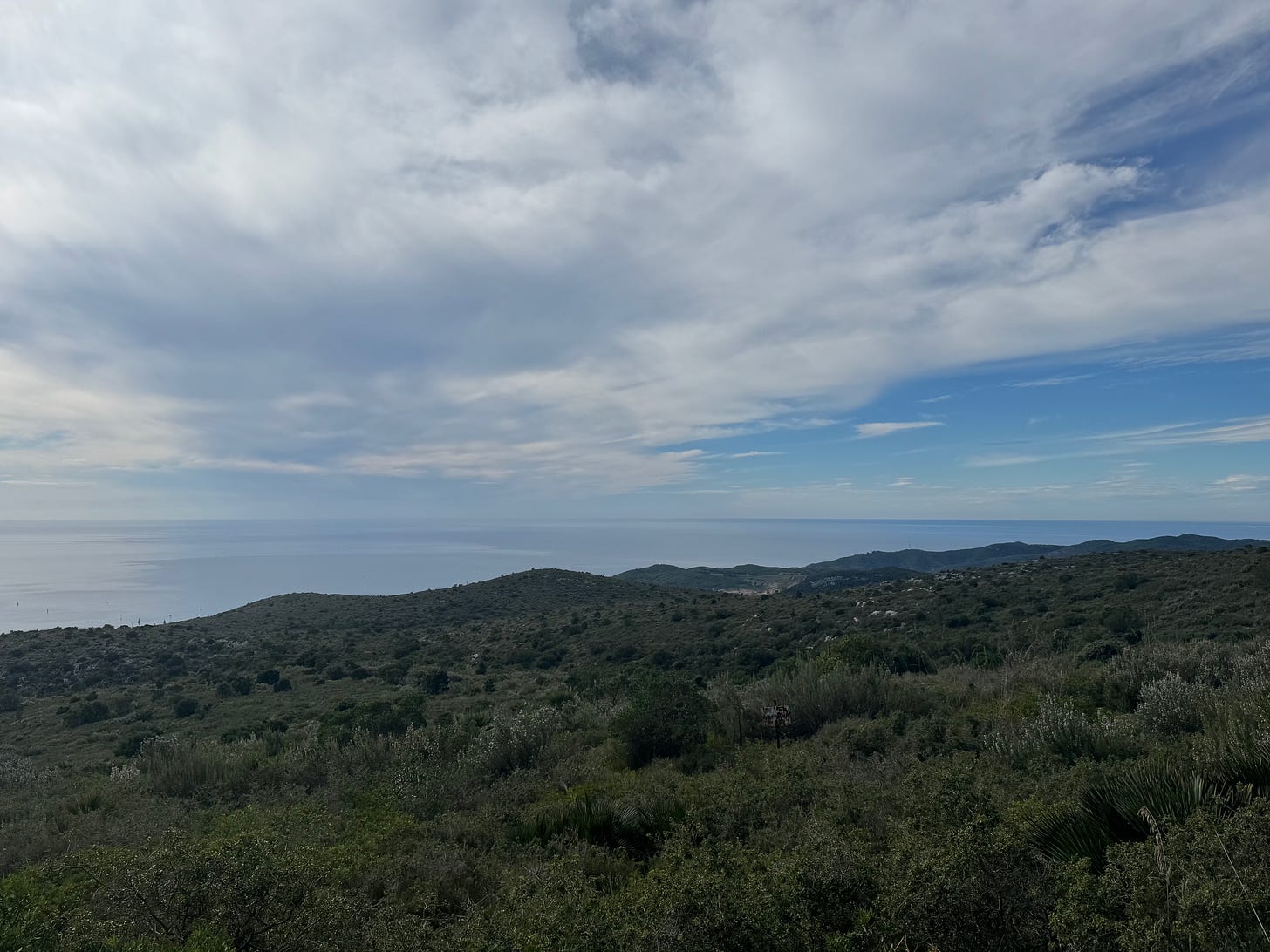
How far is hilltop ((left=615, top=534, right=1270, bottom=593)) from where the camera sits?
59.6 m

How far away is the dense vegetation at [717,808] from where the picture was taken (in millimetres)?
3586

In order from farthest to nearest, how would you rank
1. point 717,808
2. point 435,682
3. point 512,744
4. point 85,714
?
1. point 435,682
2. point 85,714
3. point 512,744
4. point 717,808

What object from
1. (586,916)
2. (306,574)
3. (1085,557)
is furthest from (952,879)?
(306,574)

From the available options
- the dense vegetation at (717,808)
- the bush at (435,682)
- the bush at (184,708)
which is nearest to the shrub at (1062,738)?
the dense vegetation at (717,808)

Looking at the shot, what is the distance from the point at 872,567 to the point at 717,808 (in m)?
74.1

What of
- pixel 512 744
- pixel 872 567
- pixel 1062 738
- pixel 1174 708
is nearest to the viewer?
pixel 1062 738

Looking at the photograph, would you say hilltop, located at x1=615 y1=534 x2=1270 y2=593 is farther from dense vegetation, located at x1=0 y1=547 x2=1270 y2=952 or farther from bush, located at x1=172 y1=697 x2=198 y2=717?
dense vegetation, located at x1=0 y1=547 x2=1270 y2=952

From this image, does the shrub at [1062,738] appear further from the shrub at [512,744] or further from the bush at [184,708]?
the bush at [184,708]

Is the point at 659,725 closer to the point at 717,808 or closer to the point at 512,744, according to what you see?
the point at 512,744

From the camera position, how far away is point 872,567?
2965 inches

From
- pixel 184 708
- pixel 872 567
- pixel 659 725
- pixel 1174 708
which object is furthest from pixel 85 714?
pixel 872 567

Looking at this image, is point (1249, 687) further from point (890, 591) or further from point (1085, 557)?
point (1085, 557)

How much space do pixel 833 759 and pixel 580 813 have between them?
137 inches

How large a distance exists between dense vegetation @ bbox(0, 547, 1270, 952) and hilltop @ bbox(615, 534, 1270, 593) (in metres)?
41.3
